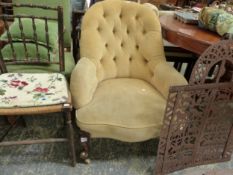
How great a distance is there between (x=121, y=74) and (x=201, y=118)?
68 cm

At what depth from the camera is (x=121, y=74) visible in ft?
5.87

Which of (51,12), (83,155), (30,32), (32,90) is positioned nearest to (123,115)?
(83,155)

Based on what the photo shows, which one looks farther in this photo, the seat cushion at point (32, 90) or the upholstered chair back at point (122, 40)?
the upholstered chair back at point (122, 40)

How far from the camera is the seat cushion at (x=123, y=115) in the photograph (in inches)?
52.5

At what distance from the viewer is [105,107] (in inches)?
55.5

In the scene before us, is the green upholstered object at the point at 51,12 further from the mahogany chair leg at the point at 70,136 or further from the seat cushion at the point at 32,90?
the mahogany chair leg at the point at 70,136

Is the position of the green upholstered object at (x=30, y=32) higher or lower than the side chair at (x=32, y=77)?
higher

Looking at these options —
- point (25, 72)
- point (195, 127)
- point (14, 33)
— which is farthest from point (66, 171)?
point (14, 33)

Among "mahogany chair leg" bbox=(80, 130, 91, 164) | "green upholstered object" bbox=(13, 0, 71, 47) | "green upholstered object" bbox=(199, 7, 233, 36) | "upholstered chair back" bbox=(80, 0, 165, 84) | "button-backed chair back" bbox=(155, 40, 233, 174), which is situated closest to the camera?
"button-backed chair back" bbox=(155, 40, 233, 174)

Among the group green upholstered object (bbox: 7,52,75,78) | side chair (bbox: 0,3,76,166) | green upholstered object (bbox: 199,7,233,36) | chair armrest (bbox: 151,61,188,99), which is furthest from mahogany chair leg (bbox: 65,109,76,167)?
green upholstered object (bbox: 199,7,233,36)

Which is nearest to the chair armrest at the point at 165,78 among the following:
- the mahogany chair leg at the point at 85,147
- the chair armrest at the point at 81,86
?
the chair armrest at the point at 81,86

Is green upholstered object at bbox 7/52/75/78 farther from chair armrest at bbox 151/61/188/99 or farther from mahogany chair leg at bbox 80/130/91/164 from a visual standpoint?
chair armrest at bbox 151/61/188/99

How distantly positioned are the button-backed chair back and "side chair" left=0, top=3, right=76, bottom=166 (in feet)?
1.89

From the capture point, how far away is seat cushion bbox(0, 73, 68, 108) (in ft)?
4.17
